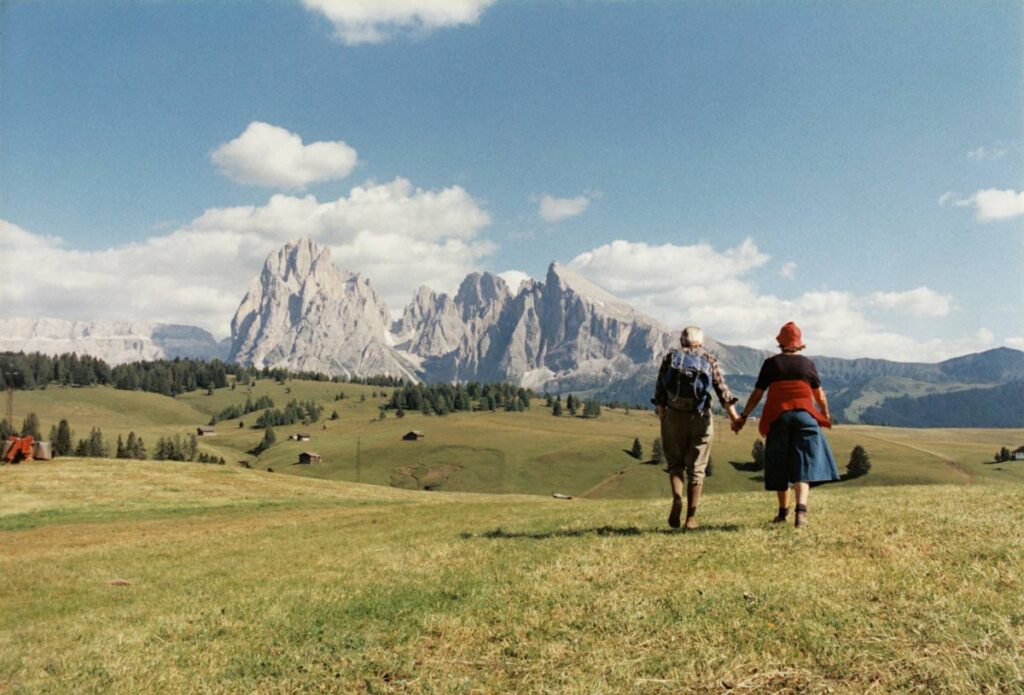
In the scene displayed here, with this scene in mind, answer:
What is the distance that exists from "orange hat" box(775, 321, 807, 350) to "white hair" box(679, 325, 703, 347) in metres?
1.66

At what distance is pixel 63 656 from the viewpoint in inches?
366

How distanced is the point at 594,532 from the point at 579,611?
242 inches

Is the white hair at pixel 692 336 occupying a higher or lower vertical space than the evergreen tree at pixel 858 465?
higher

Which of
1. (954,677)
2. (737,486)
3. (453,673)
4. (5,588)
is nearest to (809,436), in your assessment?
(954,677)

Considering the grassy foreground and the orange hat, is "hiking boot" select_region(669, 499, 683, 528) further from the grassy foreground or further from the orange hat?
the orange hat

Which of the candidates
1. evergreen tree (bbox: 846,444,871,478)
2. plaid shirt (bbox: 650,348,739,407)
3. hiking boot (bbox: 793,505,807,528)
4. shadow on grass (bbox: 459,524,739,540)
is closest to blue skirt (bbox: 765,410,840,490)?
hiking boot (bbox: 793,505,807,528)

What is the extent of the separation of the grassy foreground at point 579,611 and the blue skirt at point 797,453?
3.39 ft

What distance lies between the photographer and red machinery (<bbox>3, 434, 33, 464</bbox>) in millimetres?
61719

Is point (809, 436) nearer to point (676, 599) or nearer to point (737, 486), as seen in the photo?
point (676, 599)

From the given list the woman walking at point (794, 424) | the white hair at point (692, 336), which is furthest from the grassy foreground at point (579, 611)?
the white hair at point (692, 336)

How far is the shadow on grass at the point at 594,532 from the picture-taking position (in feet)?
44.2

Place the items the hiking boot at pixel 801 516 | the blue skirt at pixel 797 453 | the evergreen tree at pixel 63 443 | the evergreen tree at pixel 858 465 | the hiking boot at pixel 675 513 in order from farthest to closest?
1. the evergreen tree at pixel 858 465
2. the evergreen tree at pixel 63 443
3. the hiking boot at pixel 675 513
4. the blue skirt at pixel 797 453
5. the hiking boot at pixel 801 516

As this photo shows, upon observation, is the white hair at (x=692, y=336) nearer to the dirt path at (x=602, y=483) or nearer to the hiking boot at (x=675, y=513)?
the hiking boot at (x=675, y=513)

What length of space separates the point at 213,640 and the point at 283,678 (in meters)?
2.58
